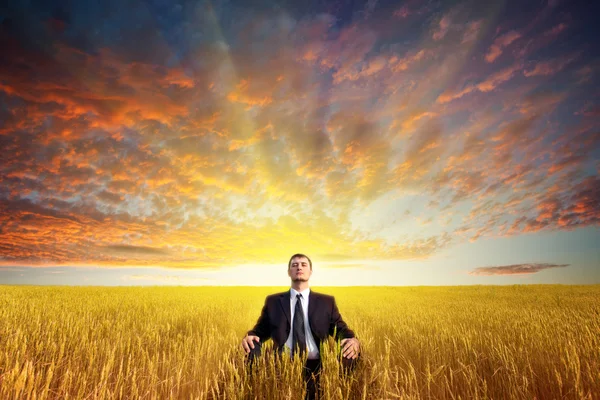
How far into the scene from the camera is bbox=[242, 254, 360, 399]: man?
165 inches

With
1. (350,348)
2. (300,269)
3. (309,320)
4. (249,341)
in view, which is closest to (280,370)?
(249,341)

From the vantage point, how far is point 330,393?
3.53 m

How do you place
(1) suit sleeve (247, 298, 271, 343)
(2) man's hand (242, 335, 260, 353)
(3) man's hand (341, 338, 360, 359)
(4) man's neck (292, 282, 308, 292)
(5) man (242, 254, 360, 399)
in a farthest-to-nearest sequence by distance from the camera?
(1) suit sleeve (247, 298, 271, 343) → (4) man's neck (292, 282, 308, 292) → (5) man (242, 254, 360, 399) → (2) man's hand (242, 335, 260, 353) → (3) man's hand (341, 338, 360, 359)

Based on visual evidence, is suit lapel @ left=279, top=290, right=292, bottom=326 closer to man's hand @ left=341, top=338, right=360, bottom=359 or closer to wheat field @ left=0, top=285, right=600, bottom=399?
wheat field @ left=0, top=285, right=600, bottom=399

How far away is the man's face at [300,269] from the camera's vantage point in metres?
4.19

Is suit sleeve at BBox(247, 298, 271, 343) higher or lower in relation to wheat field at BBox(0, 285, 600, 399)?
higher

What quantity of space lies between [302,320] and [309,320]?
9 centimetres

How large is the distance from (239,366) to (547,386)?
4.18 meters

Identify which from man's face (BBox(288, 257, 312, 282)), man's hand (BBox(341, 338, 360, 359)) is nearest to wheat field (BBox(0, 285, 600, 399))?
man's hand (BBox(341, 338, 360, 359))

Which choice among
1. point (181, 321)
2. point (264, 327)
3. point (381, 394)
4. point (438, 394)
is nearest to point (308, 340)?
point (264, 327)

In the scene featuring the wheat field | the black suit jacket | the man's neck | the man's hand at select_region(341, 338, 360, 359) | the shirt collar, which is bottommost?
the wheat field

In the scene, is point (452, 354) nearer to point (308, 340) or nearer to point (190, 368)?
point (308, 340)

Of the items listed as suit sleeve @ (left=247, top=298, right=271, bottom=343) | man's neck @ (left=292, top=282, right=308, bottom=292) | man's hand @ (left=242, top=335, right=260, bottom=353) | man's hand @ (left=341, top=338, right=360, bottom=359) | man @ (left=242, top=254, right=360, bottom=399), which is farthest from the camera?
suit sleeve @ (left=247, top=298, right=271, bottom=343)

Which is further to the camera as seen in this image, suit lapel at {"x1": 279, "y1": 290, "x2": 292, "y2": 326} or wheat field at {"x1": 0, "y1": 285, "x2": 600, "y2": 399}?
suit lapel at {"x1": 279, "y1": 290, "x2": 292, "y2": 326}
